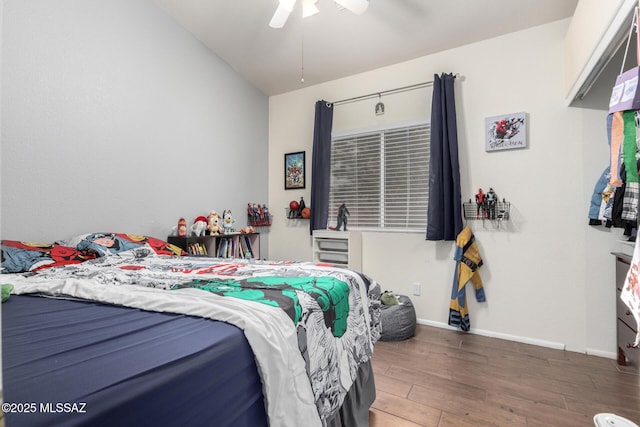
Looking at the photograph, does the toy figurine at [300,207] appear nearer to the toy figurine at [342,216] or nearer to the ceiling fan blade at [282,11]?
the toy figurine at [342,216]

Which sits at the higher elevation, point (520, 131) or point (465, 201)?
point (520, 131)

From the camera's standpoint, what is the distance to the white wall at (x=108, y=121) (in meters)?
1.76

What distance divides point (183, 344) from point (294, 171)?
10.2 ft

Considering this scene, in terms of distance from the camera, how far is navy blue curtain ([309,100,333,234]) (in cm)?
344

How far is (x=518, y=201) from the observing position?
2.66 m

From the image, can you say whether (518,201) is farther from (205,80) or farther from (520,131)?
(205,80)

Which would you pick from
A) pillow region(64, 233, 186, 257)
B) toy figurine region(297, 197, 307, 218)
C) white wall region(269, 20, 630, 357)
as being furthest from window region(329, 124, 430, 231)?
pillow region(64, 233, 186, 257)

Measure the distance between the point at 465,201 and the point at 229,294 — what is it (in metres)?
2.44

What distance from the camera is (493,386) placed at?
75.2 inches

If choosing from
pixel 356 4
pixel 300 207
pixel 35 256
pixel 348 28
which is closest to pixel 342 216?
pixel 300 207

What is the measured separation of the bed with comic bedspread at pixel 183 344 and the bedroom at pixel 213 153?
57cm

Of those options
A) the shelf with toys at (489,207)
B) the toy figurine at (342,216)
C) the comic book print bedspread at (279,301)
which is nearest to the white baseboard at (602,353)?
the shelf with toys at (489,207)

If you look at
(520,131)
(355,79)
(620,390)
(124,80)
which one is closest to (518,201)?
(520,131)

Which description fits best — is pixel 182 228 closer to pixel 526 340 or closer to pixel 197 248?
pixel 197 248
